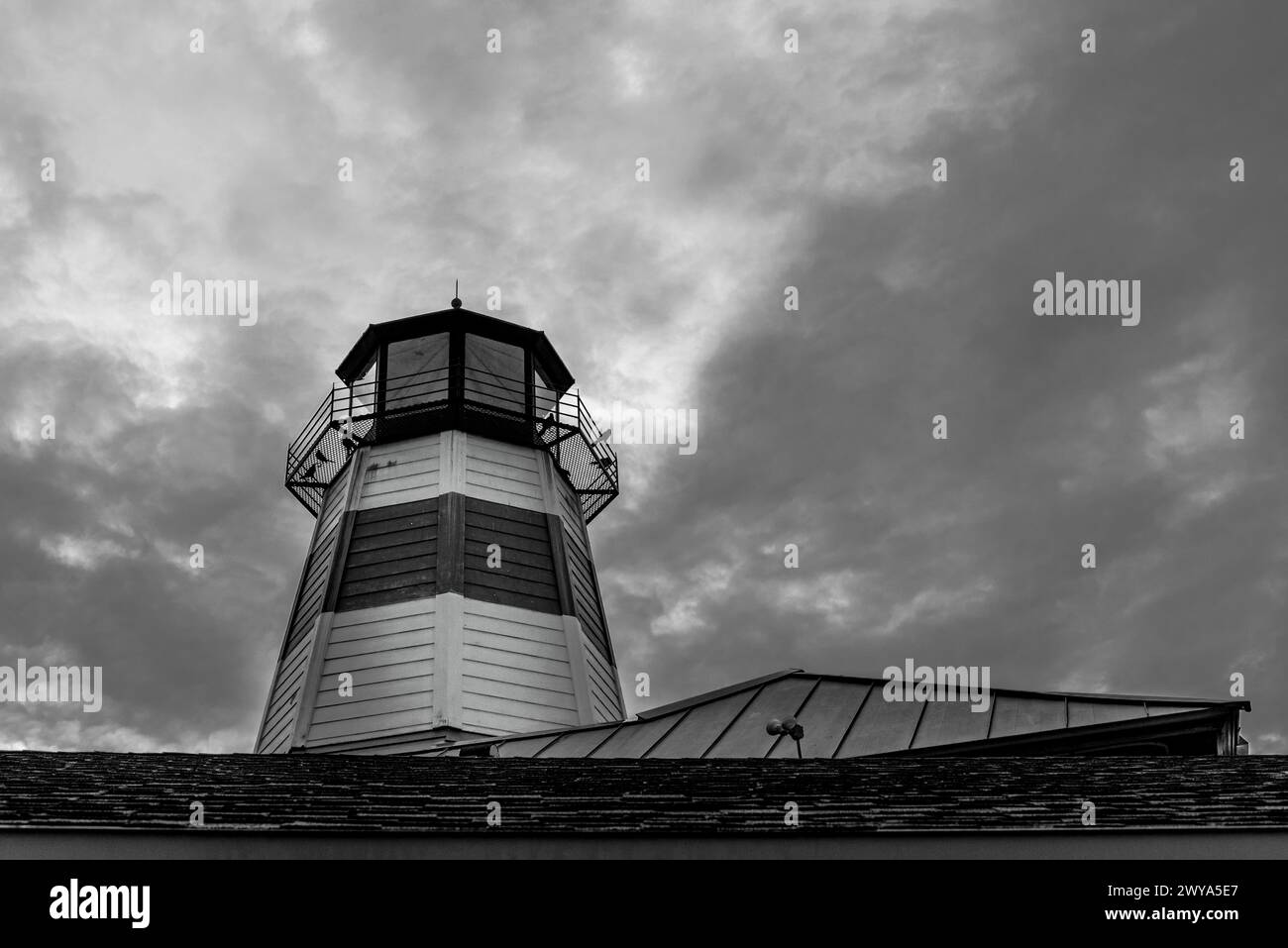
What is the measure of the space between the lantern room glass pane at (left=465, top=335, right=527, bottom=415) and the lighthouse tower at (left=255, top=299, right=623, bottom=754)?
0.03m

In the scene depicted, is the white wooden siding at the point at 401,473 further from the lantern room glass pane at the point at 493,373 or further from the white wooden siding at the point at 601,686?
the white wooden siding at the point at 601,686

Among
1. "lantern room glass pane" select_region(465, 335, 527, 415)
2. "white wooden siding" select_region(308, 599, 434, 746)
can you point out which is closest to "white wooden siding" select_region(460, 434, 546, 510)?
"lantern room glass pane" select_region(465, 335, 527, 415)

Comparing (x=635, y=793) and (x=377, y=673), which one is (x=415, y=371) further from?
(x=635, y=793)

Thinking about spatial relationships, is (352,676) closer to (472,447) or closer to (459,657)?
→ (459,657)

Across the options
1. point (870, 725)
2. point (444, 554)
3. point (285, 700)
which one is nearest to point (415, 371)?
point (444, 554)

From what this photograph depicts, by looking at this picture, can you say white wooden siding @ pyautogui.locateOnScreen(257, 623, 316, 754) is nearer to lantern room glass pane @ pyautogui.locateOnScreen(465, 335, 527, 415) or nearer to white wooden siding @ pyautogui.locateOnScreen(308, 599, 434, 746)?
white wooden siding @ pyautogui.locateOnScreen(308, 599, 434, 746)

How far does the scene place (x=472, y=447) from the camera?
2231 cm

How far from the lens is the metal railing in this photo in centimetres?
2280

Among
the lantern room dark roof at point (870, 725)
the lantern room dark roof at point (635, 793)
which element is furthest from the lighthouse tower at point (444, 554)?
the lantern room dark roof at point (635, 793)

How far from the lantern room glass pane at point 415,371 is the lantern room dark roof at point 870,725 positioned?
8488 mm
